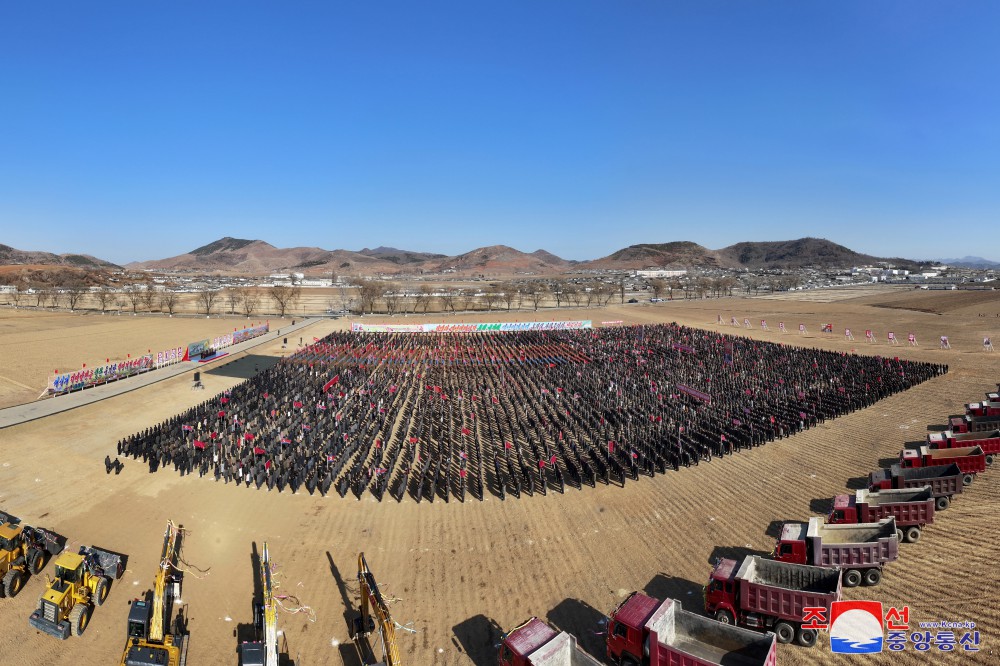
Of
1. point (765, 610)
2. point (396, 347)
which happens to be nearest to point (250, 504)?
point (765, 610)

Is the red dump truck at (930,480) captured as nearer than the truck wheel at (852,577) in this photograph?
No

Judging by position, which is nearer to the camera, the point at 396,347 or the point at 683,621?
the point at 683,621

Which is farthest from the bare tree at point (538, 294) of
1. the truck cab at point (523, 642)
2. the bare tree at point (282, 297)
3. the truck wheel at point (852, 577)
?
the truck cab at point (523, 642)

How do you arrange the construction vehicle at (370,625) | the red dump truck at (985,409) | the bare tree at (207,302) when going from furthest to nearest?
the bare tree at (207,302) → the red dump truck at (985,409) → the construction vehicle at (370,625)

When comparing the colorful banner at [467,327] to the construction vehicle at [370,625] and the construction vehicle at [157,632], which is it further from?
the construction vehicle at [370,625]

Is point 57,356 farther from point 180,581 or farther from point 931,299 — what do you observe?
point 931,299

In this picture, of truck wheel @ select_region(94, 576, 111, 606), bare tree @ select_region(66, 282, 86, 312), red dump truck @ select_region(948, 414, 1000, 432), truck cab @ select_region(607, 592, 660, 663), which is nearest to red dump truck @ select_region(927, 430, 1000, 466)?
red dump truck @ select_region(948, 414, 1000, 432)

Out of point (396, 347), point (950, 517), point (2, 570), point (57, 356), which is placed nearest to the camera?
point (2, 570)

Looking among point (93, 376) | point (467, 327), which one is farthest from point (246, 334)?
point (467, 327)

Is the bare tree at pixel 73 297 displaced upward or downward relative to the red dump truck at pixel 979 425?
upward
